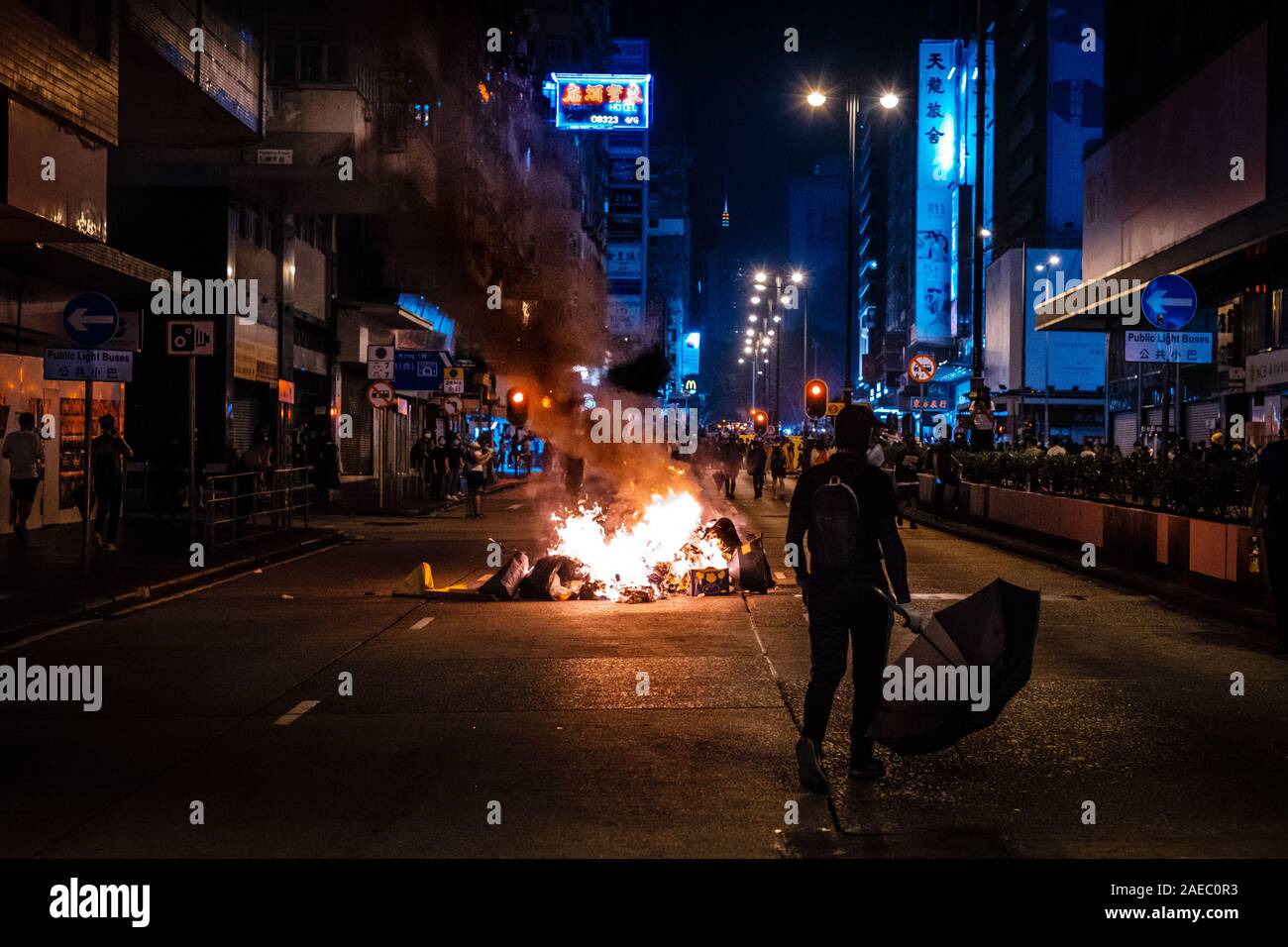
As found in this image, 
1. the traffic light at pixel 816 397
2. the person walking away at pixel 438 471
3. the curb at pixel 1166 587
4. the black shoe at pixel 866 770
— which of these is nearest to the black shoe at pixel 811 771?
the black shoe at pixel 866 770

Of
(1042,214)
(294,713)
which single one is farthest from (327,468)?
(1042,214)

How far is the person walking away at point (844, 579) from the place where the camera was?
620cm

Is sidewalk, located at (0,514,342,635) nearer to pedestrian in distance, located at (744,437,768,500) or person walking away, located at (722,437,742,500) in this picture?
person walking away, located at (722,437,742,500)

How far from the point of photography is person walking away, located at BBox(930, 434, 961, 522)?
27.8 meters

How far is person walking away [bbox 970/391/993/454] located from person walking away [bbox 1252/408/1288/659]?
19319mm

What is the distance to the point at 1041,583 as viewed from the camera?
15820 mm

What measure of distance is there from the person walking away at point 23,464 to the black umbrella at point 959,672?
607 inches

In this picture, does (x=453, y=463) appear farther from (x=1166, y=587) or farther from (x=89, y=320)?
(x=1166, y=587)

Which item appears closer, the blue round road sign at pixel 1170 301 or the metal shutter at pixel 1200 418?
the blue round road sign at pixel 1170 301

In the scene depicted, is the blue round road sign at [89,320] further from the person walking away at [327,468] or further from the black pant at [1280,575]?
the person walking away at [327,468]

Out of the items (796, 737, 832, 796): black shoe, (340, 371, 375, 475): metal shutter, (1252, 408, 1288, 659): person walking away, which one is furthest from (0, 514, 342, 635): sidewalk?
(340, 371, 375, 475): metal shutter

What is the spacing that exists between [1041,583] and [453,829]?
11.7 metres

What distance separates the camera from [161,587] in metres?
15.0
